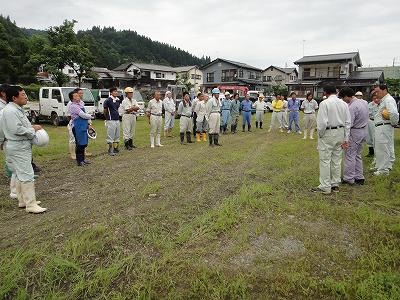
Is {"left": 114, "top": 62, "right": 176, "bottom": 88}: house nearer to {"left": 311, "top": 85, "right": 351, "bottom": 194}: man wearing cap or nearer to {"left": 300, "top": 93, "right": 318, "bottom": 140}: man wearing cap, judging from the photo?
{"left": 300, "top": 93, "right": 318, "bottom": 140}: man wearing cap

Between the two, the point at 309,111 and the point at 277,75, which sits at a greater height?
the point at 277,75

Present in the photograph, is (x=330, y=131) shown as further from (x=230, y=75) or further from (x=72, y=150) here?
(x=230, y=75)

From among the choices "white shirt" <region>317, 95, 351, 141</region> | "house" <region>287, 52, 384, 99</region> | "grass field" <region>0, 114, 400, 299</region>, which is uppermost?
"house" <region>287, 52, 384, 99</region>

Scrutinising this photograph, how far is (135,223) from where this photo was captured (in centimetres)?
388

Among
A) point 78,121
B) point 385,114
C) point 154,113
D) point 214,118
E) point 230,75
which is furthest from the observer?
point 230,75

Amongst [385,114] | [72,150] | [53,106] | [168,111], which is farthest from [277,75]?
[72,150]

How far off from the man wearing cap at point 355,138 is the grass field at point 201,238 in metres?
0.28

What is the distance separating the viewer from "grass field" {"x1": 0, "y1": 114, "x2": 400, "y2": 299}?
269 cm

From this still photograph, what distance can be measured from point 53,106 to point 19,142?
12.5m

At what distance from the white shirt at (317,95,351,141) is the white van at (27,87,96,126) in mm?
12905

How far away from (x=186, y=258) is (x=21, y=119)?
10.2 ft

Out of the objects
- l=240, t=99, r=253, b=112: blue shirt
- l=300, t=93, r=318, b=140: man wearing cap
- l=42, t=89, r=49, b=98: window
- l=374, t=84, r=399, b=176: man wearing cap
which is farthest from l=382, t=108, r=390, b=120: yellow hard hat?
l=42, t=89, r=49, b=98: window

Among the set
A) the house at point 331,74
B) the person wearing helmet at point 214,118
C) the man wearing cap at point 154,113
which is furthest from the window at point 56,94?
the house at point 331,74

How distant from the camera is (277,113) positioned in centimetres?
1422
